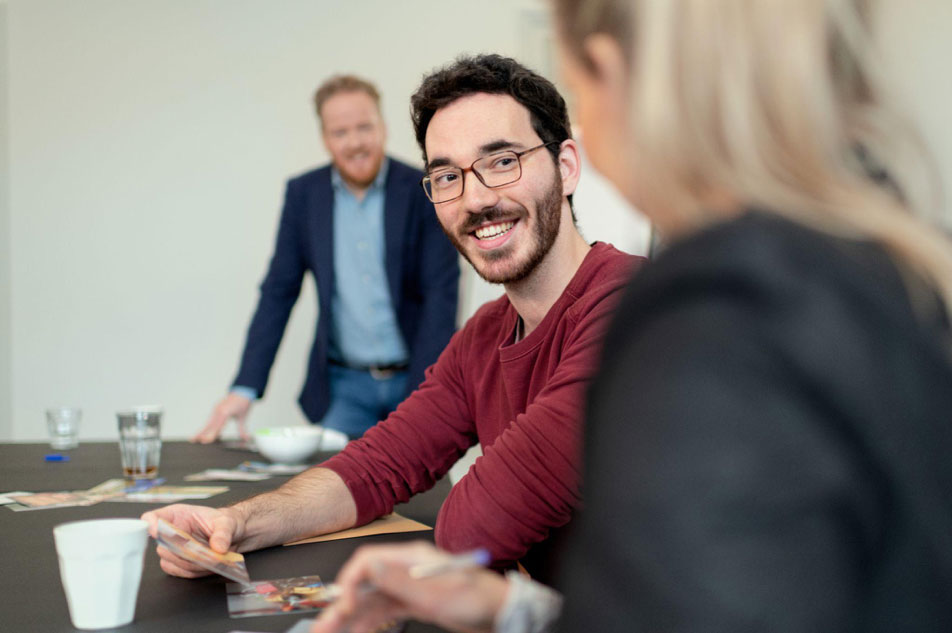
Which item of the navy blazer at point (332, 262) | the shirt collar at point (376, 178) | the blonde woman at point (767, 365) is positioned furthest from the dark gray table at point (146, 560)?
the shirt collar at point (376, 178)

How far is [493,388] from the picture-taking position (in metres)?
1.64

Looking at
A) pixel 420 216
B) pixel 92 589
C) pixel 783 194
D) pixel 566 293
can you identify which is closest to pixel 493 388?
pixel 566 293

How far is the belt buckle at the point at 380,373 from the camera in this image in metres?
3.18

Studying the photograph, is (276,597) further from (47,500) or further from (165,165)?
(165,165)

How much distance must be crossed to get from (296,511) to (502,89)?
33.7 inches

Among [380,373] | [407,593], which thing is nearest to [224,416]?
[380,373]

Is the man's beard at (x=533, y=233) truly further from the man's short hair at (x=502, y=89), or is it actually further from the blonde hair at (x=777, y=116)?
the blonde hair at (x=777, y=116)

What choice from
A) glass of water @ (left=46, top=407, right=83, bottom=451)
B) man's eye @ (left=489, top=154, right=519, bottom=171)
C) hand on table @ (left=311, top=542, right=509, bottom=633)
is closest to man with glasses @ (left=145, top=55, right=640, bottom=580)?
man's eye @ (left=489, top=154, right=519, bottom=171)

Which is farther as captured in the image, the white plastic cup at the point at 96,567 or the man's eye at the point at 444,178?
the man's eye at the point at 444,178

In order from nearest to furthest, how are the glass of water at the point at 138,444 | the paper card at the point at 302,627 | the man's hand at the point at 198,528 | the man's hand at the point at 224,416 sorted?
1. the paper card at the point at 302,627
2. the man's hand at the point at 198,528
3. the glass of water at the point at 138,444
4. the man's hand at the point at 224,416

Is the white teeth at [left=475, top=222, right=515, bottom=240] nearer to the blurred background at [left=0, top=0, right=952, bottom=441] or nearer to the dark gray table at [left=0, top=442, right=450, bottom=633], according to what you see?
the dark gray table at [left=0, top=442, right=450, bottom=633]

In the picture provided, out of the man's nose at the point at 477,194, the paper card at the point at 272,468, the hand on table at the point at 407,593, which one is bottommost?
the paper card at the point at 272,468

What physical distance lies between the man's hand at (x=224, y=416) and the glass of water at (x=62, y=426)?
0.29m

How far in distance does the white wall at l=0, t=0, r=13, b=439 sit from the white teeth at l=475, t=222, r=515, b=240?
131 inches
